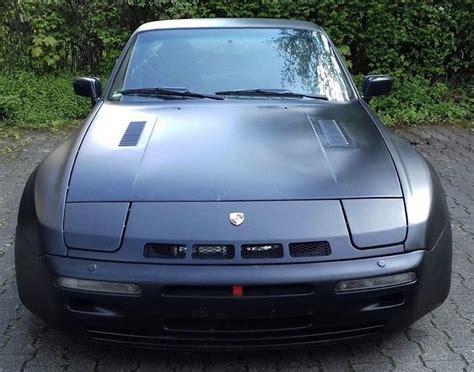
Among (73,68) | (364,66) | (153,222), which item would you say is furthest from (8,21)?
(153,222)

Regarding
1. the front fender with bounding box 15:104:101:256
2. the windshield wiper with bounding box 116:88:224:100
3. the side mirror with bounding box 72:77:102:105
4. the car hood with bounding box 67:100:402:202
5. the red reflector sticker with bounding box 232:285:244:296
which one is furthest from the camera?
the side mirror with bounding box 72:77:102:105

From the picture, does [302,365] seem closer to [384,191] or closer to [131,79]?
[384,191]

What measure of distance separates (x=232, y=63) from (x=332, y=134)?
1.02 metres

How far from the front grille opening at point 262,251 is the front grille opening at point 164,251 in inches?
9.6

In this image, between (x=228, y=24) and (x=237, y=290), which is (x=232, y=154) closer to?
(x=237, y=290)

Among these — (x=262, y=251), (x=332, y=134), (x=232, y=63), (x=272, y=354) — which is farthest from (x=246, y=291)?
(x=232, y=63)

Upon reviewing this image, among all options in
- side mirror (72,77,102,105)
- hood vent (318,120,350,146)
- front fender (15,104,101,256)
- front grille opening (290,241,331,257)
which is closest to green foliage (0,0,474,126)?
side mirror (72,77,102,105)

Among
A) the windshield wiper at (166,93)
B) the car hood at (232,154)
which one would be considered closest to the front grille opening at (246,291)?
the car hood at (232,154)

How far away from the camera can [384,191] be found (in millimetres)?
2699

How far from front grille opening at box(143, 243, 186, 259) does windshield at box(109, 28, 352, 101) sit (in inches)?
55.8

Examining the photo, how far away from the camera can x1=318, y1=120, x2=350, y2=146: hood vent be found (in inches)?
122

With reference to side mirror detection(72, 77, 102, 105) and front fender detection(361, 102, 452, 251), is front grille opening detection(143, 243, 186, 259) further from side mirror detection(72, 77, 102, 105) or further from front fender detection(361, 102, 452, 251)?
side mirror detection(72, 77, 102, 105)

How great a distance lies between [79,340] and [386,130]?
1885 millimetres

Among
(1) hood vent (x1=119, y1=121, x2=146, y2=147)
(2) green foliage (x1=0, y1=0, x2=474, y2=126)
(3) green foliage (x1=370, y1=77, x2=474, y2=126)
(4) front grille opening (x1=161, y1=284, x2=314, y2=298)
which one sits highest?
(1) hood vent (x1=119, y1=121, x2=146, y2=147)
